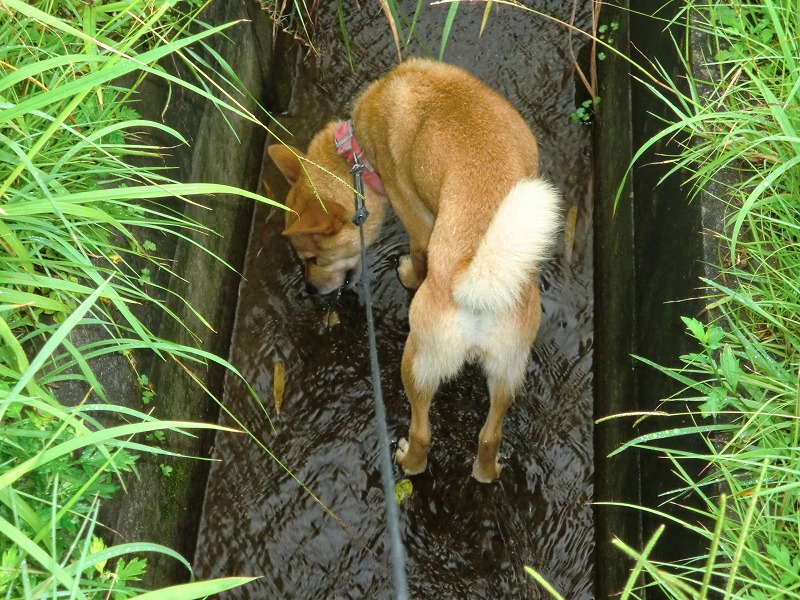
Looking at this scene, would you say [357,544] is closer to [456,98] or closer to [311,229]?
[311,229]

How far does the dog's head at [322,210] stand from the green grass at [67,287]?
60cm

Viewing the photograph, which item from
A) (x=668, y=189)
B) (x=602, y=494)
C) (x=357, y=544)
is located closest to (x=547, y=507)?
(x=602, y=494)

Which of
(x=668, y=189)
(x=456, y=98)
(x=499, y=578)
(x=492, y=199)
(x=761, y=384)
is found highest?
(x=456, y=98)

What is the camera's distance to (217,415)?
3.09 m

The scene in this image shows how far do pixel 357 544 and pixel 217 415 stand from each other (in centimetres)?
85

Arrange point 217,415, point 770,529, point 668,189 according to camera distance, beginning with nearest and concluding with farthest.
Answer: point 770,529 → point 668,189 → point 217,415

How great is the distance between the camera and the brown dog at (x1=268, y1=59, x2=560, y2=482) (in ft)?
6.64

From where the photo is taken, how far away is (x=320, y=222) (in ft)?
9.77

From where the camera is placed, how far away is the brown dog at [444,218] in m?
2.03

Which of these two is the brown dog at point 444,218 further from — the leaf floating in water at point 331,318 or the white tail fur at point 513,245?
the leaf floating in water at point 331,318

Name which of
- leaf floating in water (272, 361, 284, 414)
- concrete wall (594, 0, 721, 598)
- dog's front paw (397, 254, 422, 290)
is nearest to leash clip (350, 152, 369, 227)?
dog's front paw (397, 254, 422, 290)

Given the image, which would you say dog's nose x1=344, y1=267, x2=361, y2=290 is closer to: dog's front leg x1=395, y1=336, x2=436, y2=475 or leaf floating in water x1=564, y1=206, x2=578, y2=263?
dog's front leg x1=395, y1=336, x2=436, y2=475

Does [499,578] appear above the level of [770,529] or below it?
below

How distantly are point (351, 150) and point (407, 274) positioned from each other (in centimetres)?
64
